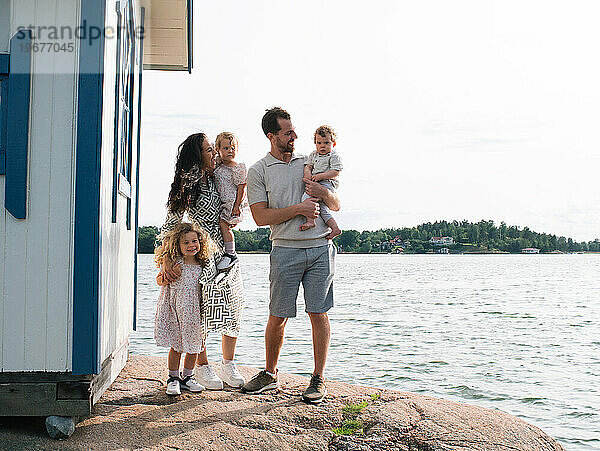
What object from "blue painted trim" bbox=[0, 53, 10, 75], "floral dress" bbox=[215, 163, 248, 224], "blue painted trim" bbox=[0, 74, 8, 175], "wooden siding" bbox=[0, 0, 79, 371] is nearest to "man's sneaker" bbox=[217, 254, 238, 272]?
"floral dress" bbox=[215, 163, 248, 224]

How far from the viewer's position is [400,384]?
890 cm

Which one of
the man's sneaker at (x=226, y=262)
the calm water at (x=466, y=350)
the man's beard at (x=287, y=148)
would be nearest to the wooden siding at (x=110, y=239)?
the man's sneaker at (x=226, y=262)

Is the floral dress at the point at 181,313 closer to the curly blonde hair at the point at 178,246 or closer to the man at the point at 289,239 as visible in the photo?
the curly blonde hair at the point at 178,246

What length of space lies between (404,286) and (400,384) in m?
22.6

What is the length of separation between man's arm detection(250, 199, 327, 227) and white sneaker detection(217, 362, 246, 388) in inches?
46.2

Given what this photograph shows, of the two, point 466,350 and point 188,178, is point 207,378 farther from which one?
point 466,350

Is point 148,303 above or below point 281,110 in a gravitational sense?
below

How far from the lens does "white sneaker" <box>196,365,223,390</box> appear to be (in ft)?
18.1

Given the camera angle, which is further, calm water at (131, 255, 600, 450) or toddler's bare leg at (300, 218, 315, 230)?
calm water at (131, 255, 600, 450)

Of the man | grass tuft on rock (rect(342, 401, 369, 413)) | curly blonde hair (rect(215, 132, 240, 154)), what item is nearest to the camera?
grass tuft on rock (rect(342, 401, 369, 413))

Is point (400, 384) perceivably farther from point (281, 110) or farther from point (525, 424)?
point (281, 110)

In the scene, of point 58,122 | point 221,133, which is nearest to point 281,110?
point 221,133

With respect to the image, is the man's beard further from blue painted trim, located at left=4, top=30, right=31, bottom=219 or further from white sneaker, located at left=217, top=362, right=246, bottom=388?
blue painted trim, located at left=4, top=30, right=31, bottom=219

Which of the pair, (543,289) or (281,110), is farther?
(543,289)
